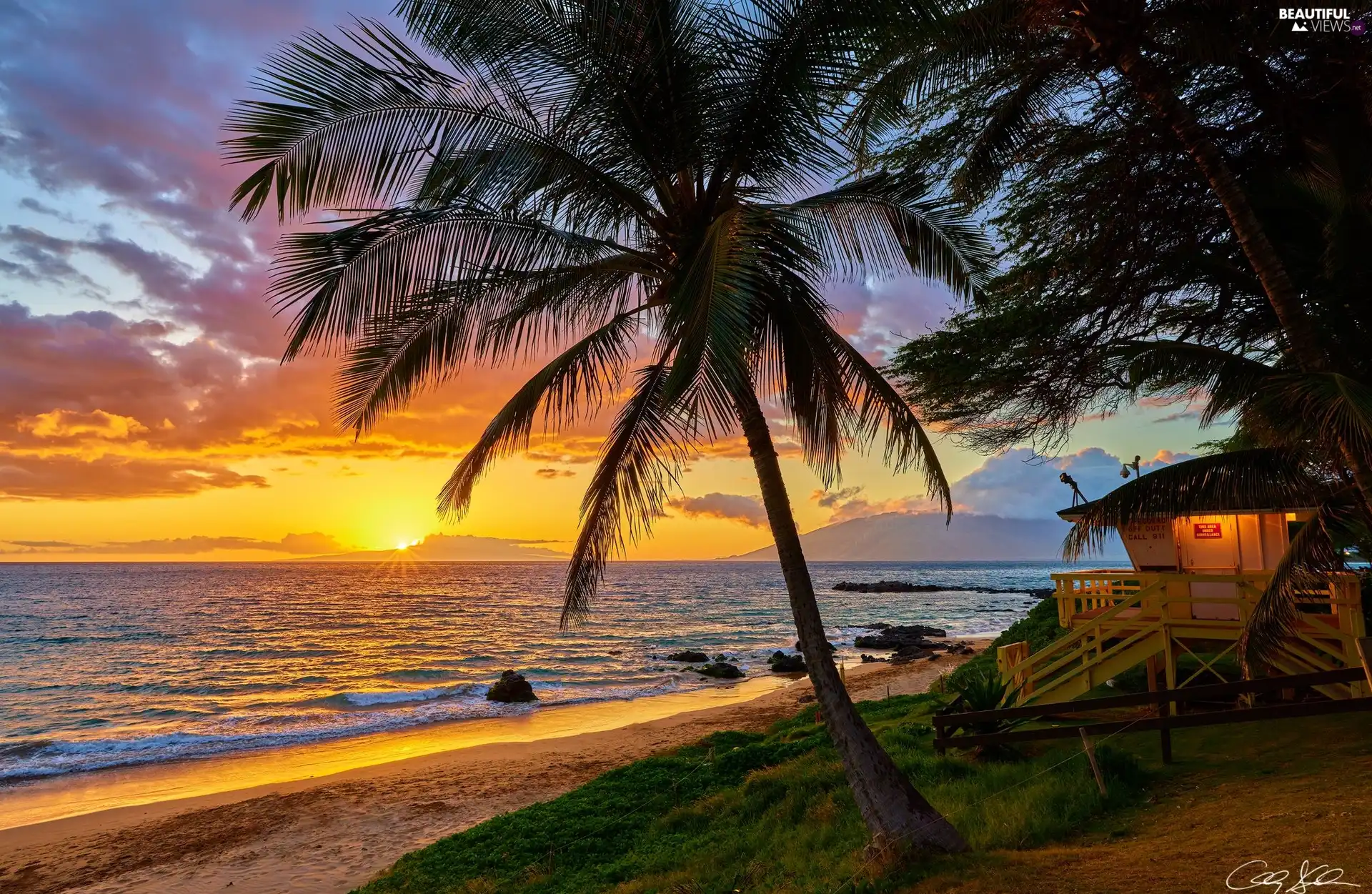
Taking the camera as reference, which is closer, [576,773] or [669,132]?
[669,132]

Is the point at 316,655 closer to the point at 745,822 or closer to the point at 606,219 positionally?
the point at 745,822

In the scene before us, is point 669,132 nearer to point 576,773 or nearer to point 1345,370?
point 1345,370

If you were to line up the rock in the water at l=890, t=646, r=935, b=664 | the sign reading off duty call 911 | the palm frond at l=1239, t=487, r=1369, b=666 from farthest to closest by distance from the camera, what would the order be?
1. the rock in the water at l=890, t=646, r=935, b=664
2. the sign reading off duty call 911
3. the palm frond at l=1239, t=487, r=1369, b=666

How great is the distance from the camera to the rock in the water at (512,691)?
1038 inches

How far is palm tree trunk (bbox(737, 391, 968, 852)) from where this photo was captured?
6.09 meters

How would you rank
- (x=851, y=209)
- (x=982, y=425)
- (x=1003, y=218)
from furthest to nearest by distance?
1. (x=982, y=425)
2. (x=1003, y=218)
3. (x=851, y=209)

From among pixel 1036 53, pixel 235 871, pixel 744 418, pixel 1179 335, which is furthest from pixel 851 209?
pixel 235 871

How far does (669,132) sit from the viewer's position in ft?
20.6

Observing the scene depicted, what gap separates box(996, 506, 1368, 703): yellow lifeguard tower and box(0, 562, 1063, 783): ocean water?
61.6 feet

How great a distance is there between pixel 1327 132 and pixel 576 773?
1618cm

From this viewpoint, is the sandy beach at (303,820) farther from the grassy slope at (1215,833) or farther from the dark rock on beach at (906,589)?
the dark rock on beach at (906,589)

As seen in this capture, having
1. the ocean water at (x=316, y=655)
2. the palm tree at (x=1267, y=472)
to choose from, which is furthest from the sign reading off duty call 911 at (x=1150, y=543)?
the ocean water at (x=316, y=655)

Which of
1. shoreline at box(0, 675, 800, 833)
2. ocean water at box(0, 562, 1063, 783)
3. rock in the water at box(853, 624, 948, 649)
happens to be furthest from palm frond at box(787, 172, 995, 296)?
rock in the water at box(853, 624, 948, 649)
